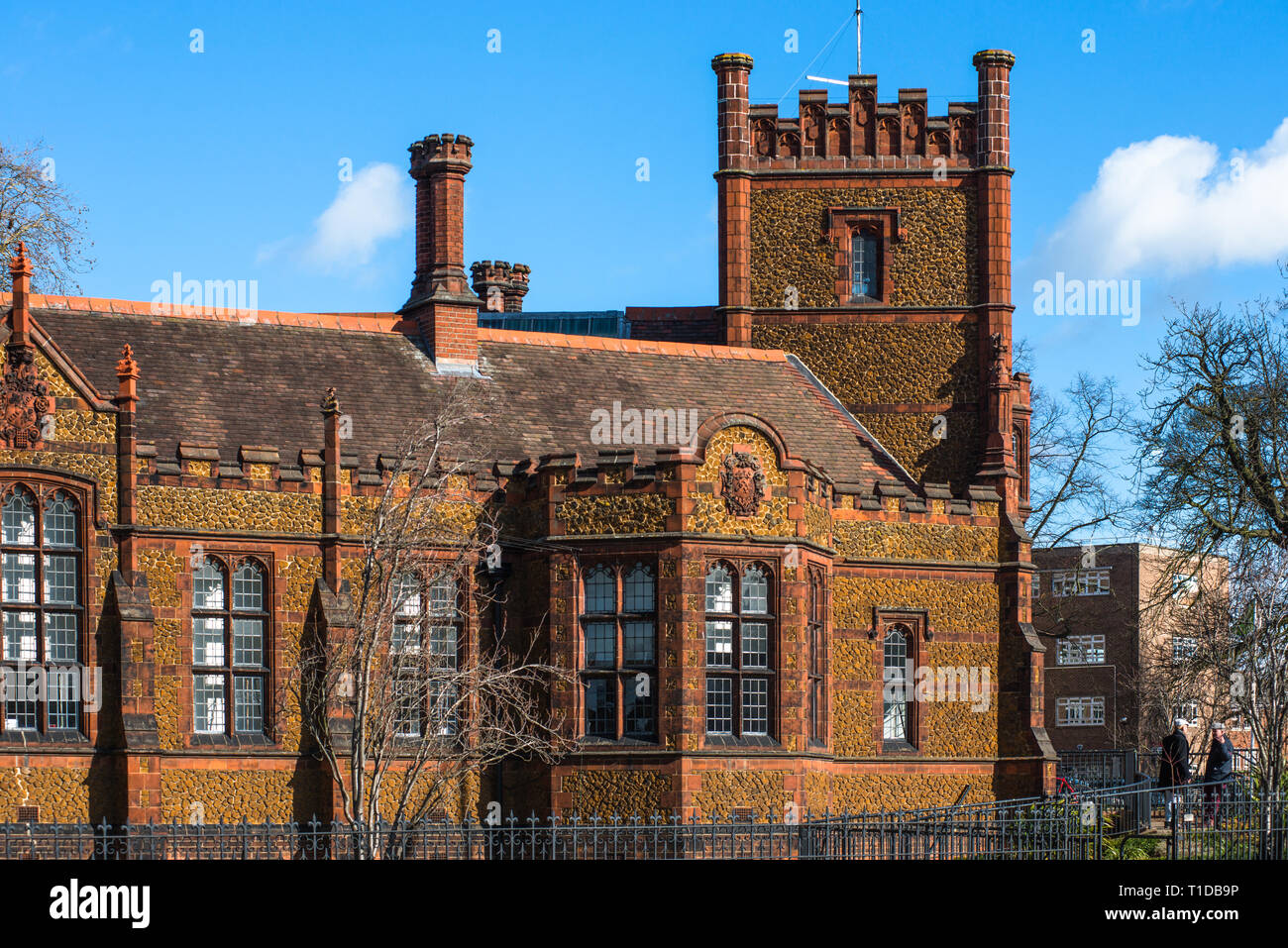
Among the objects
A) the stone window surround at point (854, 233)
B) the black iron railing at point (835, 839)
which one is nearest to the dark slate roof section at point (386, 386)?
the stone window surround at point (854, 233)

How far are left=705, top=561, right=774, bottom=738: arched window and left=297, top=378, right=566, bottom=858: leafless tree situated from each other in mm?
2384

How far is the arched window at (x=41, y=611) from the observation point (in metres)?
27.2

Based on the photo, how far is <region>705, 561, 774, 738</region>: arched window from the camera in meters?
29.0

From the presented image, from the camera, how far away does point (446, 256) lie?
3441cm

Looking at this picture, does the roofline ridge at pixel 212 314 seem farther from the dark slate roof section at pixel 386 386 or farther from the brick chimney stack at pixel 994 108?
the brick chimney stack at pixel 994 108

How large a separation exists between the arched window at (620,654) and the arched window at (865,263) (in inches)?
438

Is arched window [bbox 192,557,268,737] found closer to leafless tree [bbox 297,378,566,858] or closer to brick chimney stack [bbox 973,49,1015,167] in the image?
leafless tree [bbox 297,378,566,858]

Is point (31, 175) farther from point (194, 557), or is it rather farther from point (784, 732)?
point (784, 732)

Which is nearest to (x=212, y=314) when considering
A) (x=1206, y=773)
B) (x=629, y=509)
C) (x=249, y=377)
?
(x=249, y=377)

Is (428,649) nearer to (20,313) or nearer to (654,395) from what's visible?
(20,313)

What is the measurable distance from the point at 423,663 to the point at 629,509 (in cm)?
412

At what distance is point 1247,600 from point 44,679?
873 inches

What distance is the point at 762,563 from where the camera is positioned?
96.2ft
